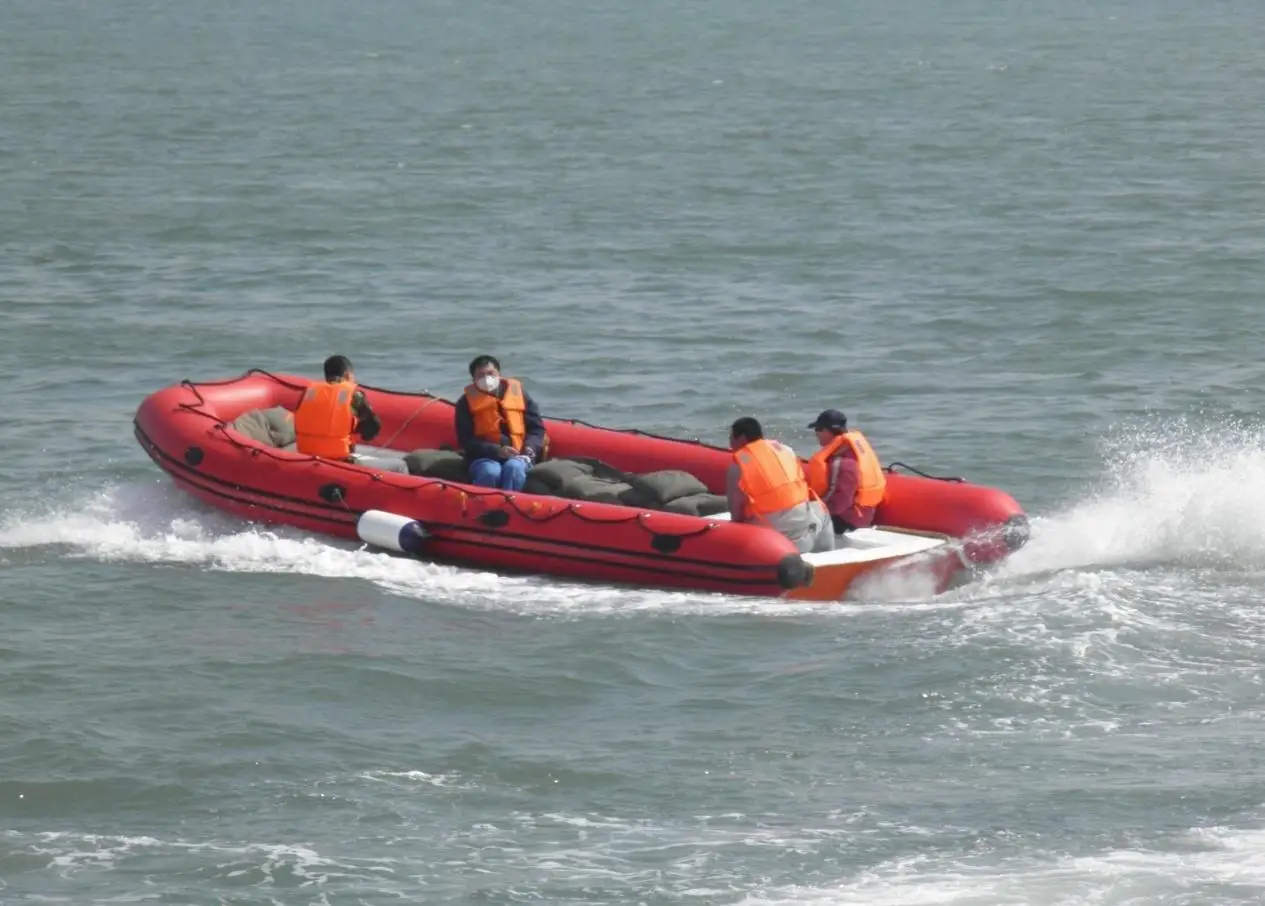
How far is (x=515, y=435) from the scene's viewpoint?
40.9 ft

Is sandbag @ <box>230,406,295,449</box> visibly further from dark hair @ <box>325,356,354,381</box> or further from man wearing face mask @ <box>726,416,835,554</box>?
man wearing face mask @ <box>726,416,835,554</box>

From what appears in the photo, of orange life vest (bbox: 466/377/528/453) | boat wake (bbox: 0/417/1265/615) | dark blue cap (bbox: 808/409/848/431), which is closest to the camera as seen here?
boat wake (bbox: 0/417/1265/615)

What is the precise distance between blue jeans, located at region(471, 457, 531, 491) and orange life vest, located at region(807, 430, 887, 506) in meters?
1.65

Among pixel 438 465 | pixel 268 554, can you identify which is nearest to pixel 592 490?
pixel 438 465

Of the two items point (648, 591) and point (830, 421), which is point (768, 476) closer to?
point (830, 421)

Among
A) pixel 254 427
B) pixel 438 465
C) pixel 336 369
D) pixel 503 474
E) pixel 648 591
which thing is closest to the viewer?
pixel 648 591

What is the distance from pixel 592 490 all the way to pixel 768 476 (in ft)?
4.05

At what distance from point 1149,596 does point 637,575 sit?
2593mm

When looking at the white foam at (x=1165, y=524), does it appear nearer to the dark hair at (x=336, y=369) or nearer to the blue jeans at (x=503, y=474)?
the blue jeans at (x=503, y=474)

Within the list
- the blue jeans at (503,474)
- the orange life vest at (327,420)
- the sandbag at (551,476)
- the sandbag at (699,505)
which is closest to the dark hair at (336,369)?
the orange life vest at (327,420)

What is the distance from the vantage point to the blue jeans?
12242mm

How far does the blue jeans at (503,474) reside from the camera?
12242 mm

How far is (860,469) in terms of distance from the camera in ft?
38.2

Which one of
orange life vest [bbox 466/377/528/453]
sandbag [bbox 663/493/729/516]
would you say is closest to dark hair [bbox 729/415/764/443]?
sandbag [bbox 663/493/729/516]
